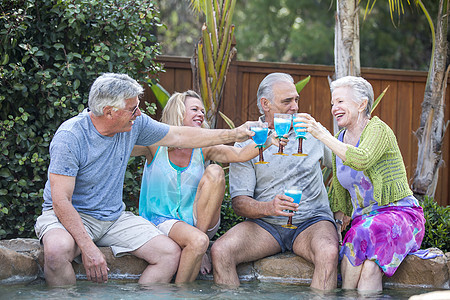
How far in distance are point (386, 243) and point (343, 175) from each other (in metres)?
0.56

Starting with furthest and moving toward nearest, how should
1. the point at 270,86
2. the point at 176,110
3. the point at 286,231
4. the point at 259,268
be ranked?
1. the point at 270,86
2. the point at 176,110
3. the point at 286,231
4. the point at 259,268

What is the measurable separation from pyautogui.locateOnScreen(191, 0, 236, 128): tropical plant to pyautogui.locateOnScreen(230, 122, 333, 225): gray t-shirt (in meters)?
1.52

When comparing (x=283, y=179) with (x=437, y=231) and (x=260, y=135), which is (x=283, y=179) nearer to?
(x=260, y=135)

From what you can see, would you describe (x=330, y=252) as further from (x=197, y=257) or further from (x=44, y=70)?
(x=44, y=70)

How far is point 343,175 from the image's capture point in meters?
4.04

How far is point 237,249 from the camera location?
13.0ft

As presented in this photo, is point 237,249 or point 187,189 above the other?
point 187,189

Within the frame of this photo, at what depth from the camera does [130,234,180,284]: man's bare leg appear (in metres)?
3.77

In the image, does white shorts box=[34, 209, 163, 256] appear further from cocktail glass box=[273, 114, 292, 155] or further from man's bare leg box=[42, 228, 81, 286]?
cocktail glass box=[273, 114, 292, 155]

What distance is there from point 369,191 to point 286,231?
671mm

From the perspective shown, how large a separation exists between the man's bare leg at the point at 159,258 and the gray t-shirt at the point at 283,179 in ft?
2.28

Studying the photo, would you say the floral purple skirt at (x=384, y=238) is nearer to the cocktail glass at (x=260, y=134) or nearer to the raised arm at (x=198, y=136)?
the cocktail glass at (x=260, y=134)

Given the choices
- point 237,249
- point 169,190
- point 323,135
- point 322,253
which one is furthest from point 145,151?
point 322,253

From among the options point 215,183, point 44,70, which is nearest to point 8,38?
point 44,70
